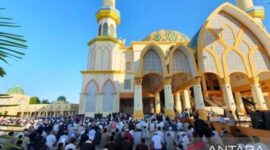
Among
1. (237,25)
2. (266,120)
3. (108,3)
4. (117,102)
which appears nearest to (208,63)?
(237,25)

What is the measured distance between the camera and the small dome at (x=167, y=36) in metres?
32.0

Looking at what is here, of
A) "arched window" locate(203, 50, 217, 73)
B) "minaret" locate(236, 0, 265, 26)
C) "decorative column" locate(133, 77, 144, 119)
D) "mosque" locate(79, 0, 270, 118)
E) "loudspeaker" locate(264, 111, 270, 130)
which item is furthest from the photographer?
"minaret" locate(236, 0, 265, 26)

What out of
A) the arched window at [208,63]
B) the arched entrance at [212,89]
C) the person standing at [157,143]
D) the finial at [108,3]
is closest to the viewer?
the person standing at [157,143]

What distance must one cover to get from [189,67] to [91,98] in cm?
1437

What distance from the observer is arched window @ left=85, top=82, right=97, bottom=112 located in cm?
2383

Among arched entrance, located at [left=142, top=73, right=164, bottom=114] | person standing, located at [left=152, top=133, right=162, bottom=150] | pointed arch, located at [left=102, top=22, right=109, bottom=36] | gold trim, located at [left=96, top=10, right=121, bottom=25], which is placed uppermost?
gold trim, located at [left=96, top=10, right=121, bottom=25]

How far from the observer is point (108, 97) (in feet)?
80.6

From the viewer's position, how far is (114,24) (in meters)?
30.3

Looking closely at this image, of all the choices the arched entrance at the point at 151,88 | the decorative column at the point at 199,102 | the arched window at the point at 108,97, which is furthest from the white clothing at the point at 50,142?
the arched window at the point at 108,97

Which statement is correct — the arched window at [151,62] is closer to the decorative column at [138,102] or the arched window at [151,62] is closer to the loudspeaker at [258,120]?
the decorative column at [138,102]

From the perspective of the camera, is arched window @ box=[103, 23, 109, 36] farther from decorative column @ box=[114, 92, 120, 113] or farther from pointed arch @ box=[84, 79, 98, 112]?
decorative column @ box=[114, 92, 120, 113]

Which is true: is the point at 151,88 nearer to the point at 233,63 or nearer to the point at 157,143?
the point at 233,63

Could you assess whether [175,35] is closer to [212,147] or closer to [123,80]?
[123,80]

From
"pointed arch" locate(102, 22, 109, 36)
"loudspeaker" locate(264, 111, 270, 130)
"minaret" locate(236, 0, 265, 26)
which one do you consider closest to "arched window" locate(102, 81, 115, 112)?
"pointed arch" locate(102, 22, 109, 36)
